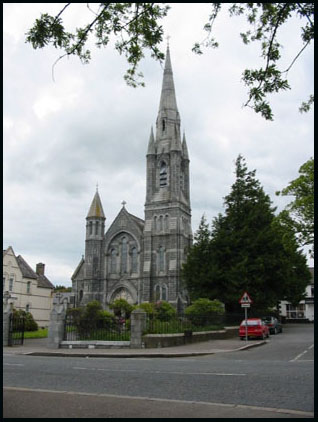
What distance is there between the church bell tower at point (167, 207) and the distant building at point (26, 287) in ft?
39.7

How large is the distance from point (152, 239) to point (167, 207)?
14.7ft

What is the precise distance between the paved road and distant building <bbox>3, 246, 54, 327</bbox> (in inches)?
1439

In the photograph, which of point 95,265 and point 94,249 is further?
point 94,249

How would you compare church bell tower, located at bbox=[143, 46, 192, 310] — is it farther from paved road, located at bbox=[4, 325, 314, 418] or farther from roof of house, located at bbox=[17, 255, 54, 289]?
paved road, located at bbox=[4, 325, 314, 418]

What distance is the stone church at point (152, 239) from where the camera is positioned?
53.0 metres

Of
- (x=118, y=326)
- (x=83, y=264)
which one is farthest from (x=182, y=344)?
(x=83, y=264)

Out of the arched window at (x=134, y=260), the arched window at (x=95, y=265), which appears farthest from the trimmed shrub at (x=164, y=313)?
the arched window at (x=95, y=265)

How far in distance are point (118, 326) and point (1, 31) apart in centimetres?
1923

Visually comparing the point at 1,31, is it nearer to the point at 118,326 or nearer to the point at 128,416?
the point at 128,416

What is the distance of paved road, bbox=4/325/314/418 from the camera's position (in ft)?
21.4

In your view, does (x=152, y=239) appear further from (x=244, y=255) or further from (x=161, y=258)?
(x=244, y=255)

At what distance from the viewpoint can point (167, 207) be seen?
55.6 meters

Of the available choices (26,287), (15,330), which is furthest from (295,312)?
(15,330)

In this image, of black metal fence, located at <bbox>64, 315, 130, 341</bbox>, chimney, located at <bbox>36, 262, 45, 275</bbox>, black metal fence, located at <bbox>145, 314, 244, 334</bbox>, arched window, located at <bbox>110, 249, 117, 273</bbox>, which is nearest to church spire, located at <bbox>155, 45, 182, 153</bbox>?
arched window, located at <bbox>110, 249, 117, 273</bbox>
